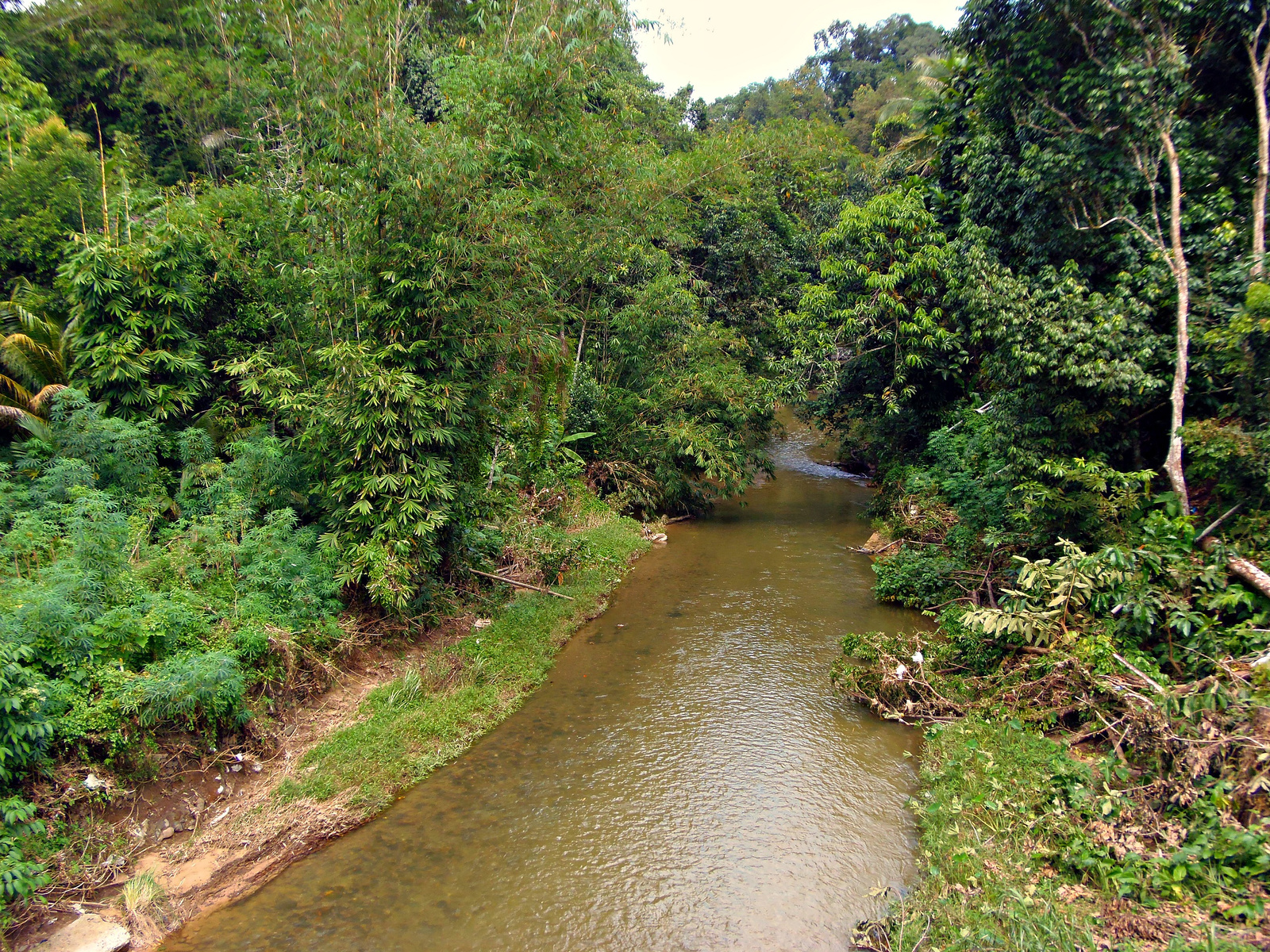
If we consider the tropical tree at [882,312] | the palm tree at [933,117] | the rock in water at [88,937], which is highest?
the palm tree at [933,117]

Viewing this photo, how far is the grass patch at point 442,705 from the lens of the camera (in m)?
7.01

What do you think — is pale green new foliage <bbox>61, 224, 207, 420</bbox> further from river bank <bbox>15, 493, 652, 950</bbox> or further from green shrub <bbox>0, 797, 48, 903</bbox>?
green shrub <bbox>0, 797, 48, 903</bbox>

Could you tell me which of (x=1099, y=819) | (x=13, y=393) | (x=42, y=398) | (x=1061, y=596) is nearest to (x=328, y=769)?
(x=42, y=398)

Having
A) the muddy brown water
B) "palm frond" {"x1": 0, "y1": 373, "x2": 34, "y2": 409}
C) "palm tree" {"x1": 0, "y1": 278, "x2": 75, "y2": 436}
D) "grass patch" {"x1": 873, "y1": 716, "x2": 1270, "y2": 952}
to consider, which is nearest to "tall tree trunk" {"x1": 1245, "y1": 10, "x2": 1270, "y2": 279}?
"grass patch" {"x1": 873, "y1": 716, "x2": 1270, "y2": 952}

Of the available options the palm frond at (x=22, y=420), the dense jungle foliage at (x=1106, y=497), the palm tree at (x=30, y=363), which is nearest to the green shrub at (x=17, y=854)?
the palm frond at (x=22, y=420)

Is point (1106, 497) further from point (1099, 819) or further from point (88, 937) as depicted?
point (88, 937)

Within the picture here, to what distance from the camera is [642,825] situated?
6.76 m

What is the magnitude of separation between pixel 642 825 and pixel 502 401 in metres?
5.88

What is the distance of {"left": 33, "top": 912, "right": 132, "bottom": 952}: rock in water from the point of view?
4816 millimetres

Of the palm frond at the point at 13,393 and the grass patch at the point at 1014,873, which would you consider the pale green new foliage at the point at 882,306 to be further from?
the palm frond at the point at 13,393

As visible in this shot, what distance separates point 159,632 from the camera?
6.26 meters

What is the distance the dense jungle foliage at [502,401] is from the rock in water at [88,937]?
0.38 metres

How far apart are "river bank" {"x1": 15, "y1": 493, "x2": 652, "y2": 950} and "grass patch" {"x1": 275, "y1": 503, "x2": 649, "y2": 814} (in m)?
0.01

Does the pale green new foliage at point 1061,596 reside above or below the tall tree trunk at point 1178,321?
below
